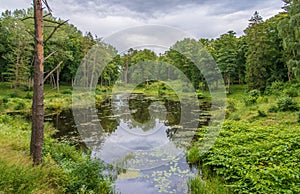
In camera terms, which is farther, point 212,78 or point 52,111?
point 212,78

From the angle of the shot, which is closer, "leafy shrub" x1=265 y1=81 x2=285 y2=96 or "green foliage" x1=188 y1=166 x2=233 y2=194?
"green foliage" x1=188 y1=166 x2=233 y2=194

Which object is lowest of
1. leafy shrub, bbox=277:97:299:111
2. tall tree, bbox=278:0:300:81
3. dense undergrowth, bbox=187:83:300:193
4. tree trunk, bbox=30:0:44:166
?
dense undergrowth, bbox=187:83:300:193

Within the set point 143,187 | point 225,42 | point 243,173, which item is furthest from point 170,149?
point 225,42

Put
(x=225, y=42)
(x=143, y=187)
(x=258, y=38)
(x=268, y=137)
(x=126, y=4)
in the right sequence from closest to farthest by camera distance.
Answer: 1. (x=143, y=187)
2. (x=268, y=137)
3. (x=126, y=4)
4. (x=258, y=38)
5. (x=225, y=42)

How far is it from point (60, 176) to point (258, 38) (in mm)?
24815

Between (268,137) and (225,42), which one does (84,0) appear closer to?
(268,137)

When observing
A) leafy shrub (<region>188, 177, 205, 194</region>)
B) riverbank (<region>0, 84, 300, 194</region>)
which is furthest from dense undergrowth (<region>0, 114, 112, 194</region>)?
leafy shrub (<region>188, 177, 205, 194</region>)

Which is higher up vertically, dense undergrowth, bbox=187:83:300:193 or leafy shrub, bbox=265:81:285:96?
leafy shrub, bbox=265:81:285:96

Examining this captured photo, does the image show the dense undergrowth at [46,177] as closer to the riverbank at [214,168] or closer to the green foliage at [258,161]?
the riverbank at [214,168]

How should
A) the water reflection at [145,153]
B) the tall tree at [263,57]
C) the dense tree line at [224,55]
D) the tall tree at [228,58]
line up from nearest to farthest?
the water reflection at [145,153] < the dense tree line at [224,55] < the tall tree at [263,57] < the tall tree at [228,58]

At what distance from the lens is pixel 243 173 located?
500 cm

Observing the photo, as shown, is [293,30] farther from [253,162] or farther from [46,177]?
[46,177]

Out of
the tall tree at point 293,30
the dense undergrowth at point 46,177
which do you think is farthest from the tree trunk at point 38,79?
the tall tree at point 293,30

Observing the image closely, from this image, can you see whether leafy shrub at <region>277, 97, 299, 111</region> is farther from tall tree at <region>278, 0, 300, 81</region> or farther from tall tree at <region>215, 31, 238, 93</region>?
tall tree at <region>215, 31, 238, 93</region>
